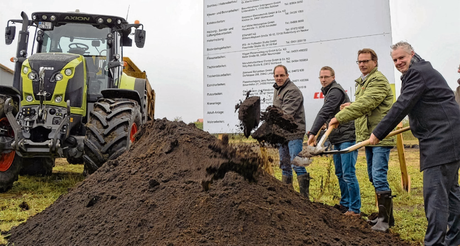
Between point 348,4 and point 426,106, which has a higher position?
point 348,4

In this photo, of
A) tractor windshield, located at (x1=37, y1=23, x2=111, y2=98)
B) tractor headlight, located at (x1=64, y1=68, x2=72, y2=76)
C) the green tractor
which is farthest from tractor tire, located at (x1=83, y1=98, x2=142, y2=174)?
tractor windshield, located at (x1=37, y1=23, x2=111, y2=98)

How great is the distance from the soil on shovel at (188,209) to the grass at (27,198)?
2.16ft

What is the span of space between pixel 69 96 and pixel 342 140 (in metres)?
3.89

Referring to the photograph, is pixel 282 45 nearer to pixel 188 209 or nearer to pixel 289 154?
pixel 289 154

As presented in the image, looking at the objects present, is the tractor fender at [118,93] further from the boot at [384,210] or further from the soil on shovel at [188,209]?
the boot at [384,210]

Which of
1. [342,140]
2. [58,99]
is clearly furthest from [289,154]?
[58,99]

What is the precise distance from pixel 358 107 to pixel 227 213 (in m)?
1.92

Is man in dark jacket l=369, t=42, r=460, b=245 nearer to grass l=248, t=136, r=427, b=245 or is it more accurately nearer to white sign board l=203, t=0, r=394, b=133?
grass l=248, t=136, r=427, b=245

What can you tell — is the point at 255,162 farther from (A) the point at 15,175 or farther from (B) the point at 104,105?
(A) the point at 15,175

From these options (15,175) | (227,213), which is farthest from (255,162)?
(15,175)

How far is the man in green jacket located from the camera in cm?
363

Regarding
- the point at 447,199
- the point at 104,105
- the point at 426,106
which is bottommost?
the point at 447,199

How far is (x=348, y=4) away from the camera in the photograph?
607 cm

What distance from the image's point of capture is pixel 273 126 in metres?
4.02
